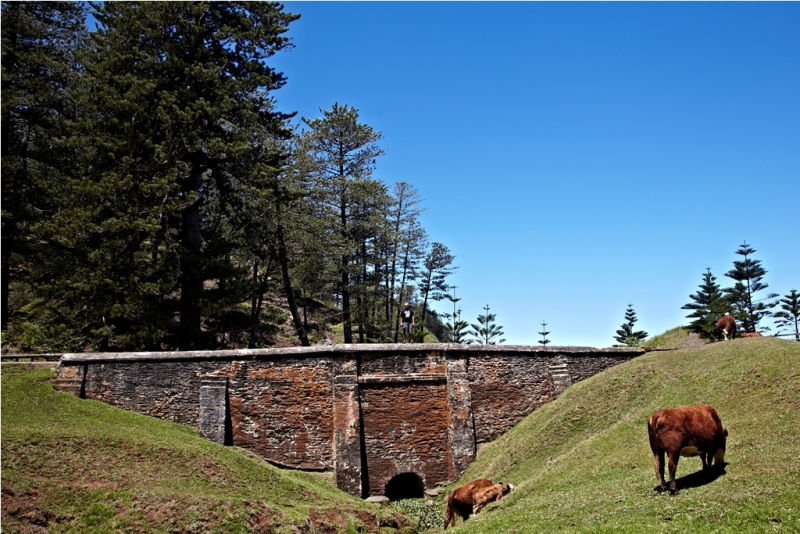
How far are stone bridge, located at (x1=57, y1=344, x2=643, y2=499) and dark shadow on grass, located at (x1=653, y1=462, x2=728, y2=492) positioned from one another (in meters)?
10.9

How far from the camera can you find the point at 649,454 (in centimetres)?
1664

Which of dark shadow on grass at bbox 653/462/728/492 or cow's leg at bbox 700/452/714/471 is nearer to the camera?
dark shadow on grass at bbox 653/462/728/492

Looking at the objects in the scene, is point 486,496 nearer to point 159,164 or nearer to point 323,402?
point 323,402

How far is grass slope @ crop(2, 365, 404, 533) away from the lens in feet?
47.1

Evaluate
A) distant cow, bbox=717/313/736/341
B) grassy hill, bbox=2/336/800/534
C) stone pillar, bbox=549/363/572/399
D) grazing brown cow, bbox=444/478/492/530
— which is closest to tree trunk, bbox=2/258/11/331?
grassy hill, bbox=2/336/800/534

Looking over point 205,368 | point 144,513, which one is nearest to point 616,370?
point 205,368

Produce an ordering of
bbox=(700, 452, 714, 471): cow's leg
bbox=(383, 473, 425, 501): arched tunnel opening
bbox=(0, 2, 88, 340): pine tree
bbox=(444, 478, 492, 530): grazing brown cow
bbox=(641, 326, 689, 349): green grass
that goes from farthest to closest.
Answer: bbox=(641, 326, 689, 349): green grass < bbox=(0, 2, 88, 340): pine tree < bbox=(383, 473, 425, 501): arched tunnel opening < bbox=(444, 478, 492, 530): grazing brown cow < bbox=(700, 452, 714, 471): cow's leg

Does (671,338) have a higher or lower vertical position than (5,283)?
lower

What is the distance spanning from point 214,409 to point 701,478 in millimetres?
15402

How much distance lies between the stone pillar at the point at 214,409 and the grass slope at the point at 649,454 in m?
8.22

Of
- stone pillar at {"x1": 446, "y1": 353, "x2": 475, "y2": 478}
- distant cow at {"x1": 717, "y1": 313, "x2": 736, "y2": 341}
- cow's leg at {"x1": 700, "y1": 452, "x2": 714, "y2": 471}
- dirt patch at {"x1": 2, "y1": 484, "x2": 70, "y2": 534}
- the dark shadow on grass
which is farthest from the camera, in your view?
distant cow at {"x1": 717, "y1": 313, "x2": 736, "y2": 341}

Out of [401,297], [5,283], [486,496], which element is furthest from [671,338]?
[5,283]

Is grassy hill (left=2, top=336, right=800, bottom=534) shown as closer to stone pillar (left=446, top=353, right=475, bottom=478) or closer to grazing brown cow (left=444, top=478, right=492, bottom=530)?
stone pillar (left=446, top=353, right=475, bottom=478)

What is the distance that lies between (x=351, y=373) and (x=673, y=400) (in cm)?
1022
